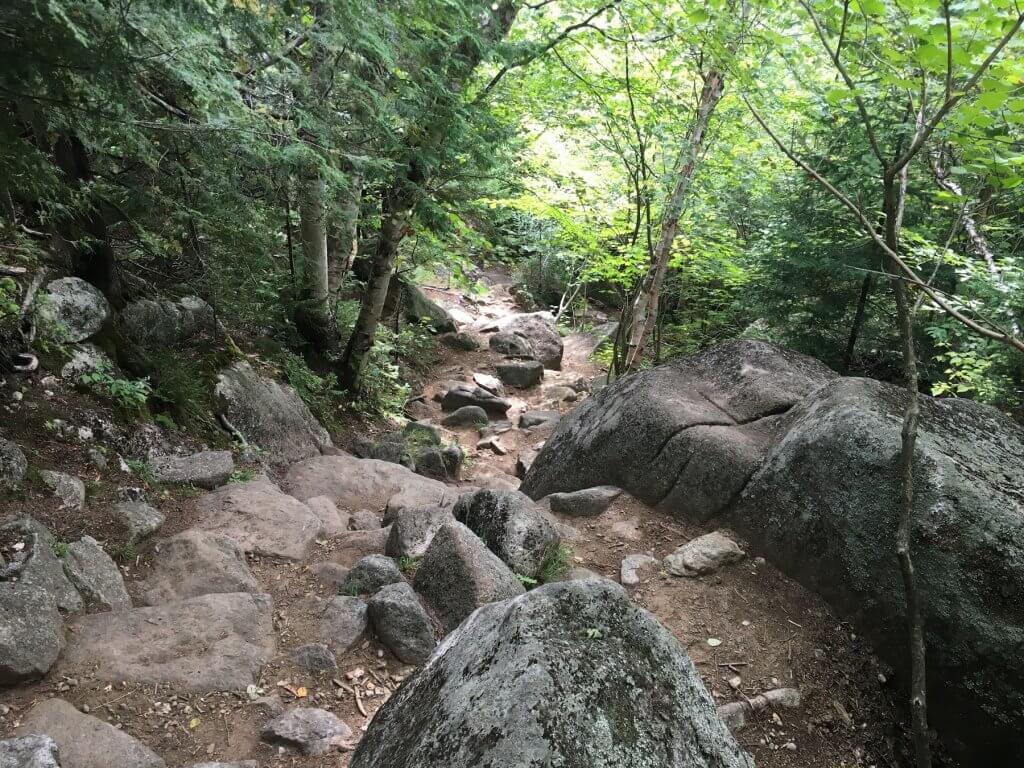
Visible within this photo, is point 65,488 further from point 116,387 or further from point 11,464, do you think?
point 116,387

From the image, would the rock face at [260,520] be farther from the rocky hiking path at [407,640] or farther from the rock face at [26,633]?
the rock face at [26,633]

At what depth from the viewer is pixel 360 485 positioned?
763 centimetres

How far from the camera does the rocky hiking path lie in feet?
7.53

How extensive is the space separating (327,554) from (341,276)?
6992 millimetres

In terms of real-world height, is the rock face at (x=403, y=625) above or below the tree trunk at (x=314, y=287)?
below

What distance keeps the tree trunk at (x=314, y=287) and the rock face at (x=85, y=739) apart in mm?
7274

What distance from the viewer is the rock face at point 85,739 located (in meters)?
2.87

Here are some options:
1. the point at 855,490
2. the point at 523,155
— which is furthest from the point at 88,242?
the point at 523,155

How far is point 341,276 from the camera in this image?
37.5 feet

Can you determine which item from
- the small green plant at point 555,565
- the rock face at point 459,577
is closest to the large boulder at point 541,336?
the small green plant at point 555,565

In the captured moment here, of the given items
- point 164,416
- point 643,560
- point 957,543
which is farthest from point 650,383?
point 164,416

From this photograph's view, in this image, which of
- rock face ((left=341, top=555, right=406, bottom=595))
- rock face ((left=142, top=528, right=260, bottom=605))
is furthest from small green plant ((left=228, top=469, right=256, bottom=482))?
rock face ((left=341, top=555, right=406, bottom=595))

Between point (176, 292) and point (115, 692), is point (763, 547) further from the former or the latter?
point (176, 292)

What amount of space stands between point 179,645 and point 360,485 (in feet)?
12.6
